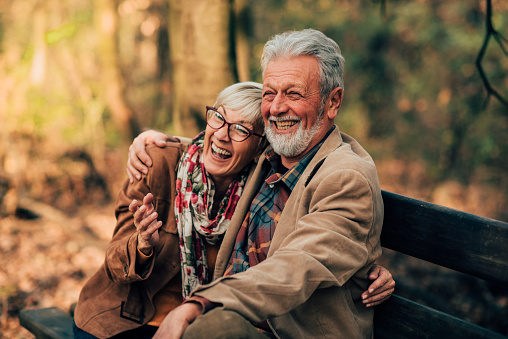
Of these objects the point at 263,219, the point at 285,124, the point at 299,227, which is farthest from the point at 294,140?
the point at 299,227

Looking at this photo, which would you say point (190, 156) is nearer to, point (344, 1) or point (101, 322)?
point (101, 322)

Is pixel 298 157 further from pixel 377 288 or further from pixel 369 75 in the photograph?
pixel 369 75

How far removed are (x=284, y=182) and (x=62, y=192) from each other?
246 inches

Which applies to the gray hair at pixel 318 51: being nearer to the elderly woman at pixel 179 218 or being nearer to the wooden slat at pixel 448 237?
the elderly woman at pixel 179 218

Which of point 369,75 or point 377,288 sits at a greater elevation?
point 377,288

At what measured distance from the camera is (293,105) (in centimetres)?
242

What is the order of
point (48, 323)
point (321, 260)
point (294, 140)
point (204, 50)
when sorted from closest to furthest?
point (321, 260) < point (294, 140) < point (48, 323) < point (204, 50)

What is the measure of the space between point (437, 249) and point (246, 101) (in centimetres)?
120

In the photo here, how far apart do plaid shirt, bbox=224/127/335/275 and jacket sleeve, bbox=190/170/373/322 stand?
8.7 inches

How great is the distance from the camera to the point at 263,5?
1034cm

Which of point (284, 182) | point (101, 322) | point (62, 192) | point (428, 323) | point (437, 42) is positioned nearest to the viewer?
point (428, 323)

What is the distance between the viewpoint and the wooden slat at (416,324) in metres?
2.04

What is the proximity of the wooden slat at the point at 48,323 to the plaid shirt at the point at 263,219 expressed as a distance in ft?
4.38

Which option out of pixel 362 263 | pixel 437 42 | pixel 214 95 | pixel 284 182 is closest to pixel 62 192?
pixel 214 95
